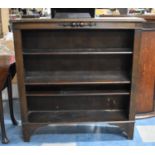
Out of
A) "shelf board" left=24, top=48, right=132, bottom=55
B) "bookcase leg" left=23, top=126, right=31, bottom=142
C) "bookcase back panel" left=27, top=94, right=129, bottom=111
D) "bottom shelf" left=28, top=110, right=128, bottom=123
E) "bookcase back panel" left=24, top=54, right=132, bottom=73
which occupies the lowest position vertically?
"bookcase leg" left=23, top=126, right=31, bottom=142

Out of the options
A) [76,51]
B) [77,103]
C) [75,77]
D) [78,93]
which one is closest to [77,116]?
[77,103]

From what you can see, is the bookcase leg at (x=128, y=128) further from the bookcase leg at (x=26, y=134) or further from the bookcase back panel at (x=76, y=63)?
the bookcase leg at (x=26, y=134)

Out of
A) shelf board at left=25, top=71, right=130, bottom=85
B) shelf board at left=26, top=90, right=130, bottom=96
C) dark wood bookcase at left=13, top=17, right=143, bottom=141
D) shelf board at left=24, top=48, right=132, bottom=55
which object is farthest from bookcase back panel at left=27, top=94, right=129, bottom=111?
shelf board at left=24, top=48, right=132, bottom=55

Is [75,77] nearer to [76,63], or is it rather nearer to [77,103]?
[76,63]

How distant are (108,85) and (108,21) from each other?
728 mm

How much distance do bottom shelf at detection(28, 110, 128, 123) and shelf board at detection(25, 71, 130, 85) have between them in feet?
1.39

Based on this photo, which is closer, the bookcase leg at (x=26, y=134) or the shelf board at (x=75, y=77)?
the shelf board at (x=75, y=77)

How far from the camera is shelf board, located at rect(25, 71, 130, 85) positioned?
6.82 feet

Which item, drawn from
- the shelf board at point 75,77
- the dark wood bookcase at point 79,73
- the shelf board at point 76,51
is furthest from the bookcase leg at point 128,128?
the shelf board at point 76,51

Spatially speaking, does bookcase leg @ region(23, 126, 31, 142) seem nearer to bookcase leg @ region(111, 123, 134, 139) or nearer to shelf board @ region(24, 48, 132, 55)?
shelf board @ region(24, 48, 132, 55)

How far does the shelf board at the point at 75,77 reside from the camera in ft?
6.82

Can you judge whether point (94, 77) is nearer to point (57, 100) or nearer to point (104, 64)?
point (104, 64)
